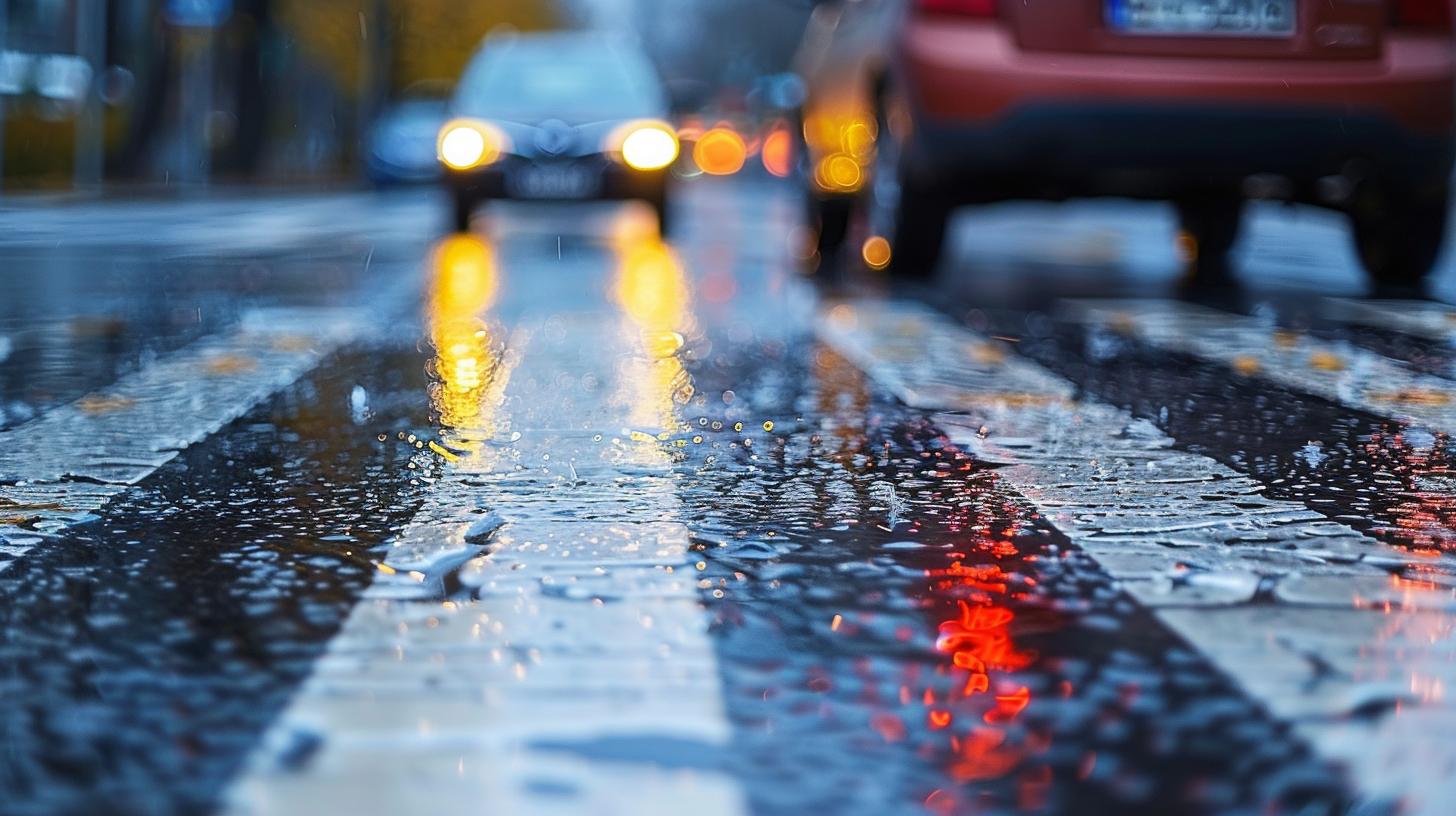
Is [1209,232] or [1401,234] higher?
[1401,234]

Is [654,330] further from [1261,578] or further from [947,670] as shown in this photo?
[947,670]

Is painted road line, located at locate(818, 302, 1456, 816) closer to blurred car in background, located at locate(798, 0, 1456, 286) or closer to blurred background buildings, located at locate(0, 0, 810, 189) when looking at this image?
blurred car in background, located at locate(798, 0, 1456, 286)

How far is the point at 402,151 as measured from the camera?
31.6 metres

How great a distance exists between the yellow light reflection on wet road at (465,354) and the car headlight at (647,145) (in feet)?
12.2

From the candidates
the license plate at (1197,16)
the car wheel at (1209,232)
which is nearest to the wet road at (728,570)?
the license plate at (1197,16)

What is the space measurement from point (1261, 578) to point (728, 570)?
2.39 ft

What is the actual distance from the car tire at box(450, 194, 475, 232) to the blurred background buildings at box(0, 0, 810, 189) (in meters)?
2.29

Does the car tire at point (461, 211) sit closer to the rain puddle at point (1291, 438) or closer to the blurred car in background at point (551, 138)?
the blurred car in background at point (551, 138)

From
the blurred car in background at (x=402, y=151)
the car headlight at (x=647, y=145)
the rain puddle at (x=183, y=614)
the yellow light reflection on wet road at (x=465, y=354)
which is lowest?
the blurred car in background at (x=402, y=151)

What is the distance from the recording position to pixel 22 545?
3424 mm

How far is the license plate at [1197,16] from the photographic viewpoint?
783 centimetres

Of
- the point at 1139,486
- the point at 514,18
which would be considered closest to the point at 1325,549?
the point at 1139,486

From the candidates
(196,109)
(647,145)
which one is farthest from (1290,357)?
(196,109)

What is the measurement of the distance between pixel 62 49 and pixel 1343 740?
40.9 meters
